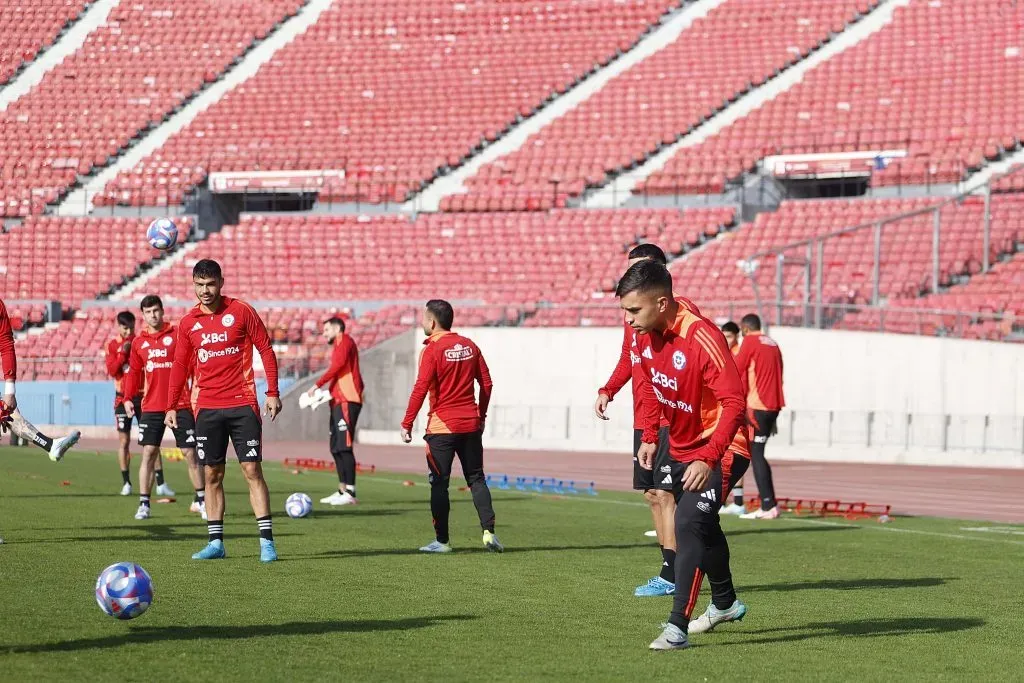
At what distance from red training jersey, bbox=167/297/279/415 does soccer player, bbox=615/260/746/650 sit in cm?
420

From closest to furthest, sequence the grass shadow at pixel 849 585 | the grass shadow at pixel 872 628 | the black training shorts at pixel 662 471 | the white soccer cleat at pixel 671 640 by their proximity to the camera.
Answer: the white soccer cleat at pixel 671 640, the grass shadow at pixel 872 628, the black training shorts at pixel 662 471, the grass shadow at pixel 849 585

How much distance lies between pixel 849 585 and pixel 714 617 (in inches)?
104

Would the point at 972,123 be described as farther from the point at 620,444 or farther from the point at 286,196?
the point at 286,196

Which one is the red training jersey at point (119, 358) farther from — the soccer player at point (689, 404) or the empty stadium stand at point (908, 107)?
the empty stadium stand at point (908, 107)

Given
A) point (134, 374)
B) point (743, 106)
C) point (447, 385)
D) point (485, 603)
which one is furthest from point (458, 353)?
point (743, 106)

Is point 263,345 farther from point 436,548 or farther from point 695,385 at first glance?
point 695,385

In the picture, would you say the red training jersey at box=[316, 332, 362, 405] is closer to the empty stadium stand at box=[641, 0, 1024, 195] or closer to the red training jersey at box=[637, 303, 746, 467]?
the red training jersey at box=[637, 303, 746, 467]

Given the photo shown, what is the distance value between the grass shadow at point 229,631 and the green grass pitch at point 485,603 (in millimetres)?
20

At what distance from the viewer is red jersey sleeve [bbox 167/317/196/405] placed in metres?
11.3

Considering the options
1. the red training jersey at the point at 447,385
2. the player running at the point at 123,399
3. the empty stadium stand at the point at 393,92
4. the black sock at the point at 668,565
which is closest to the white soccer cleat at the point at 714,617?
the black sock at the point at 668,565

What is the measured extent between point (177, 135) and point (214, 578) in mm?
39655

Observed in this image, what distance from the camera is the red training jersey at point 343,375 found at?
1714 cm

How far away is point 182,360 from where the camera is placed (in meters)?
11.4

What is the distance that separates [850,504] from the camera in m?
16.3
